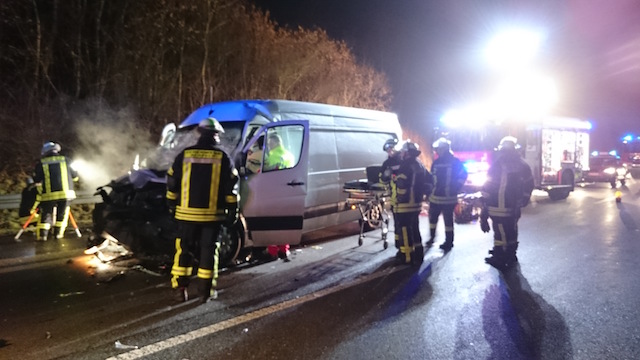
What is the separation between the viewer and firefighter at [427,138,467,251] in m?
7.83

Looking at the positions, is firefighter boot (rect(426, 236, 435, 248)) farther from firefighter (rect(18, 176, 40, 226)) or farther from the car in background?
the car in background

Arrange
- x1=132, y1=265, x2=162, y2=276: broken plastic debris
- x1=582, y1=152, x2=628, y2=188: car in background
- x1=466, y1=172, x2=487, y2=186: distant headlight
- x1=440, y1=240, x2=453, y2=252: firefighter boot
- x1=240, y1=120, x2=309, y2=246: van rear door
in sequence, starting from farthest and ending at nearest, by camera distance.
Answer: x1=582, y1=152, x2=628, y2=188: car in background < x1=466, y1=172, x2=487, y2=186: distant headlight < x1=440, y1=240, x2=453, y2=252: firefighter boot < x1=240, y1=120, x2=309, y2=246: van rear door < x1=132, y1=265, x2=162, y2=276: broken plastic debris

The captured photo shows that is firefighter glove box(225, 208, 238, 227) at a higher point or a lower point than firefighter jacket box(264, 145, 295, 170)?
lower

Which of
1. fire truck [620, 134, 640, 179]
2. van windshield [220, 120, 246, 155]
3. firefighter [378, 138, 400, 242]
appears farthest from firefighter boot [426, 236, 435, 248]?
fire truck [620, 134, 640, 179]

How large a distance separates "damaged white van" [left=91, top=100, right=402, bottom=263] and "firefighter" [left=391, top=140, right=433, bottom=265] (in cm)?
137

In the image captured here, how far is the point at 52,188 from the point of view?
8102mm

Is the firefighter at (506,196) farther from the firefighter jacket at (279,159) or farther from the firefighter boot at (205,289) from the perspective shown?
the firefighter boot at (205,289)

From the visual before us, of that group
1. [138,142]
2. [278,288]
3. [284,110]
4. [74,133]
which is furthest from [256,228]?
[74,133]

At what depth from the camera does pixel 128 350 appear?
12.6 feet

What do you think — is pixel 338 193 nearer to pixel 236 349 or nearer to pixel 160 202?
pixel 160 202

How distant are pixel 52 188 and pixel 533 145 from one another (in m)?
13.2

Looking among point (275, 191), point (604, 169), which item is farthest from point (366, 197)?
point (604, 169)

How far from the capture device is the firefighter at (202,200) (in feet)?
15.9

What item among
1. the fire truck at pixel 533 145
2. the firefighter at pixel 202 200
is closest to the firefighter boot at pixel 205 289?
the firefighter at pixel 202 200
